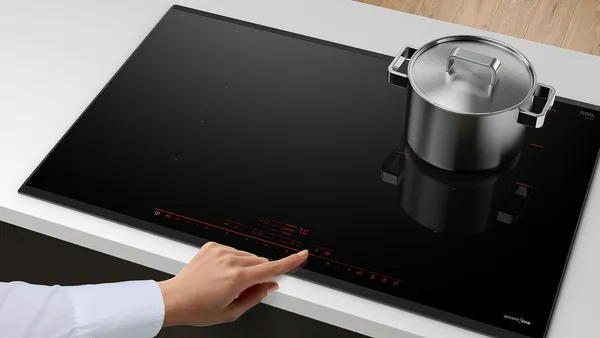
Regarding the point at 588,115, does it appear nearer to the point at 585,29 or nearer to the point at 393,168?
the point at 393,168

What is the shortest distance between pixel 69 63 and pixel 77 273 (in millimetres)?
380

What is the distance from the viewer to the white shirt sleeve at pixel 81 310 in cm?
102

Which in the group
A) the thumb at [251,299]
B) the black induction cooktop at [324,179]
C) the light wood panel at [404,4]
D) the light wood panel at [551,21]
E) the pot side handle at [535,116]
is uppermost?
the light wood panel at [551,21]

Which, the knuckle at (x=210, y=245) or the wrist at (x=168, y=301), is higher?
the knuckle at (x=210, y=245)

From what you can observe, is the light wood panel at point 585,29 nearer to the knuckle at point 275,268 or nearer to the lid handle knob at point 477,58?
the lid handle knob at point 477,58

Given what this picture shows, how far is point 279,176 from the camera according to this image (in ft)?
4.25

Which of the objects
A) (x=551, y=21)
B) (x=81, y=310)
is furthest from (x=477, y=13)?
(x=81, y=310)

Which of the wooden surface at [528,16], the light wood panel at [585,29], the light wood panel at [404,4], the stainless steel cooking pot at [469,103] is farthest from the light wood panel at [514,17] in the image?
the stainless steel cooking pot at [469,103]

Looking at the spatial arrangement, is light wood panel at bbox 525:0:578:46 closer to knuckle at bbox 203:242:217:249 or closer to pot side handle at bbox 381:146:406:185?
pot side handle at bbox 381:146:406:185

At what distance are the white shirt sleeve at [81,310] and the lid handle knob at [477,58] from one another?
1.76 feet

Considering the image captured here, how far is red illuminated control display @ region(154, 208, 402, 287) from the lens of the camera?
3.82 feet

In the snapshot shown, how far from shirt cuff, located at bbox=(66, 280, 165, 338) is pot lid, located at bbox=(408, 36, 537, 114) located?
0.48m

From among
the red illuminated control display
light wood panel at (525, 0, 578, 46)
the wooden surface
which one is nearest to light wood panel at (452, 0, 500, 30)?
the wooden surface

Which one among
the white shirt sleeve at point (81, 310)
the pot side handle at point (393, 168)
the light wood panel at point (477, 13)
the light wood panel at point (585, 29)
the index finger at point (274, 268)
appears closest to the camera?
the white shirt sleeve at point (81, 310)
